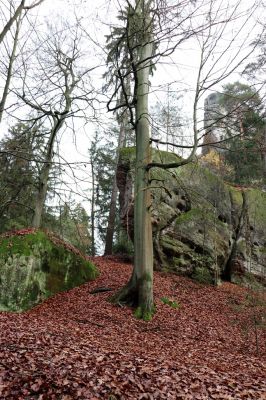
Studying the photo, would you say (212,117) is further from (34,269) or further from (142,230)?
(34,269)

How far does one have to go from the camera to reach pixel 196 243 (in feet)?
42.3

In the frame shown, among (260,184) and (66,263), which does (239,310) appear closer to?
(66,263)

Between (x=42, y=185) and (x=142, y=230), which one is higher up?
(x=42, y=185)

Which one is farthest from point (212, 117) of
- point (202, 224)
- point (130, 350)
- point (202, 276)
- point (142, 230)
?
point (202, 276)

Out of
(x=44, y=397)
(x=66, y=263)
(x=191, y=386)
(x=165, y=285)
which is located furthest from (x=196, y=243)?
(x=44, y=397)

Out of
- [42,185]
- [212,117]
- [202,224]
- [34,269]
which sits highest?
[212,117]

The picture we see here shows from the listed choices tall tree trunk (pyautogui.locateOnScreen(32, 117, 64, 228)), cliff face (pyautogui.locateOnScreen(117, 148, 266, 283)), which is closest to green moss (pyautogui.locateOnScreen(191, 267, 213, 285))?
cliff face (pyautogui.locateOnScreen(117, 148, 266, 283))

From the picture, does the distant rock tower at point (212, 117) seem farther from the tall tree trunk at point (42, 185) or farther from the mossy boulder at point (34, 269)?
the tall tree trunk at point (42, 185)

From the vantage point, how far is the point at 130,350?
5.54 meters

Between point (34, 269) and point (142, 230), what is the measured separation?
127 inches

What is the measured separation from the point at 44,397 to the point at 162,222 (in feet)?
30.8

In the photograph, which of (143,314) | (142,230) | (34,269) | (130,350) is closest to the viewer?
(130,350)

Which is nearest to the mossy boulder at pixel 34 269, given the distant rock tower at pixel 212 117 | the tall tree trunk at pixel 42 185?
the tall tree trunk at pixel 42 185

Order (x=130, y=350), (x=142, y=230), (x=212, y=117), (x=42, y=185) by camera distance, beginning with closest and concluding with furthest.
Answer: (x=130, y=350) < (x=212, y=117) < (x=142, y=230) < (x=42, y=185)
